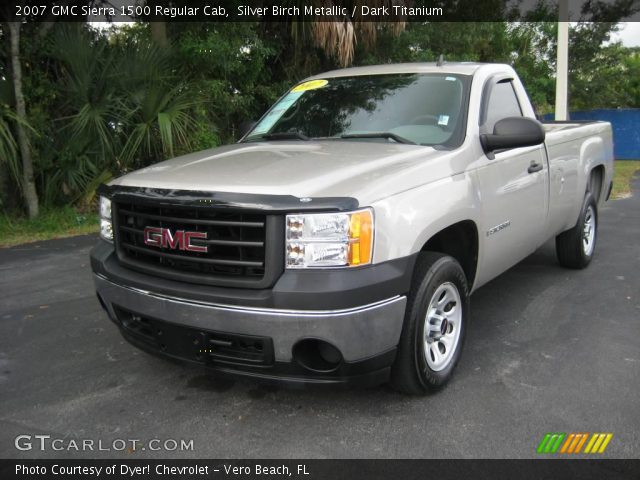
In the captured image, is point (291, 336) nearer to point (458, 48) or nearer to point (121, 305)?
point (121, 305)

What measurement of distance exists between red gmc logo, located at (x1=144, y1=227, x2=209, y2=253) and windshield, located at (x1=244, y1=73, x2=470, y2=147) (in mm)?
1409

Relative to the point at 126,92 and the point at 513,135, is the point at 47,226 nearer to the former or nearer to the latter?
the point at 126,92

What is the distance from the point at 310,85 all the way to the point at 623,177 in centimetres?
1241

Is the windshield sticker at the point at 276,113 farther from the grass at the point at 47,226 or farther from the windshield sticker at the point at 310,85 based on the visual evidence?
the grass at the point at 47,226

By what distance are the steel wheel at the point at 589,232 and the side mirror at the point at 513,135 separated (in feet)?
8.37

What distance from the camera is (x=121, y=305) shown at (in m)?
3.25

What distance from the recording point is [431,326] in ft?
11.0

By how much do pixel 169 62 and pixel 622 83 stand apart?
2242 cm

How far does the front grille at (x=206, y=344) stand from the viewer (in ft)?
9.37

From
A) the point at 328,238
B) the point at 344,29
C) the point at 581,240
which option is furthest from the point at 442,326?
the point at 344,29

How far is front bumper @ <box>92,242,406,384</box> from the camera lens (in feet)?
8.95

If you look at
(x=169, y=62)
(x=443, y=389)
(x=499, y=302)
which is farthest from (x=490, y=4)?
(x=443, y=389)

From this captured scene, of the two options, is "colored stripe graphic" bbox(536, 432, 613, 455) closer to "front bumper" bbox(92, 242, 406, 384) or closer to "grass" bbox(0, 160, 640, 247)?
"front bumper" bbox(92, 242, 406, 384)

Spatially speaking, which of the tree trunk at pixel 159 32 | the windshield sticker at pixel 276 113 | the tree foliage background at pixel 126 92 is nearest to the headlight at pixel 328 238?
the windshield sticker at pixel 276 113
